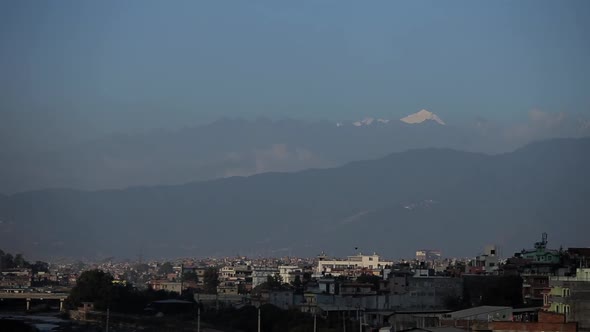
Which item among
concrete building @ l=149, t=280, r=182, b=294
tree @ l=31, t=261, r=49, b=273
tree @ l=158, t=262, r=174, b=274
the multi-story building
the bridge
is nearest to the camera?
the multi-story building

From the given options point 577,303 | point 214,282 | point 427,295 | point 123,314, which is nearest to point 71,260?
point 214,282

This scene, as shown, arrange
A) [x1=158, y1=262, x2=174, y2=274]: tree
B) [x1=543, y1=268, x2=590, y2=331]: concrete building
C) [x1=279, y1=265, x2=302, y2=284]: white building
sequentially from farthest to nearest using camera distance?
[x1=158, y1=262, x2=174, y2=274]: tree, [x1=279, y1=265, x2=302, y2=284]: white building, [x1=543, y1=268, x2=590, y2=331]: concrete building

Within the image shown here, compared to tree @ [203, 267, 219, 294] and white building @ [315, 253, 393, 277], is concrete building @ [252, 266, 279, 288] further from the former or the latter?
white building @ [315, 253, 393, 277]

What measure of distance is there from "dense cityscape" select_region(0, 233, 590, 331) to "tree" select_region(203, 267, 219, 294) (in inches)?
4.0

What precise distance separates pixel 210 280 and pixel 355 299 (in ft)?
121

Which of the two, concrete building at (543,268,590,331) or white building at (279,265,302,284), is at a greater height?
white building at (279,265,302,284)

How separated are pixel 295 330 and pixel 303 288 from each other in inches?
821

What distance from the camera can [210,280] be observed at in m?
92.3

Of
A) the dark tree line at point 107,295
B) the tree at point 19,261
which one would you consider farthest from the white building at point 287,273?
the tree at point 19,261

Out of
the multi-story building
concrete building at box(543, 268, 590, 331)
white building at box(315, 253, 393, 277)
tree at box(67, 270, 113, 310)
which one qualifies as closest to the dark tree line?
tree at box(67, 270, 113, 310)

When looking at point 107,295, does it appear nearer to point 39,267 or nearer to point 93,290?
point 93,290

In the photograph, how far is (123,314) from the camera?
74812 mm

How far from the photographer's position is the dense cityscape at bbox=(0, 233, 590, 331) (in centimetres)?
3495

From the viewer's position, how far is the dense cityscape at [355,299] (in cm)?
3495
